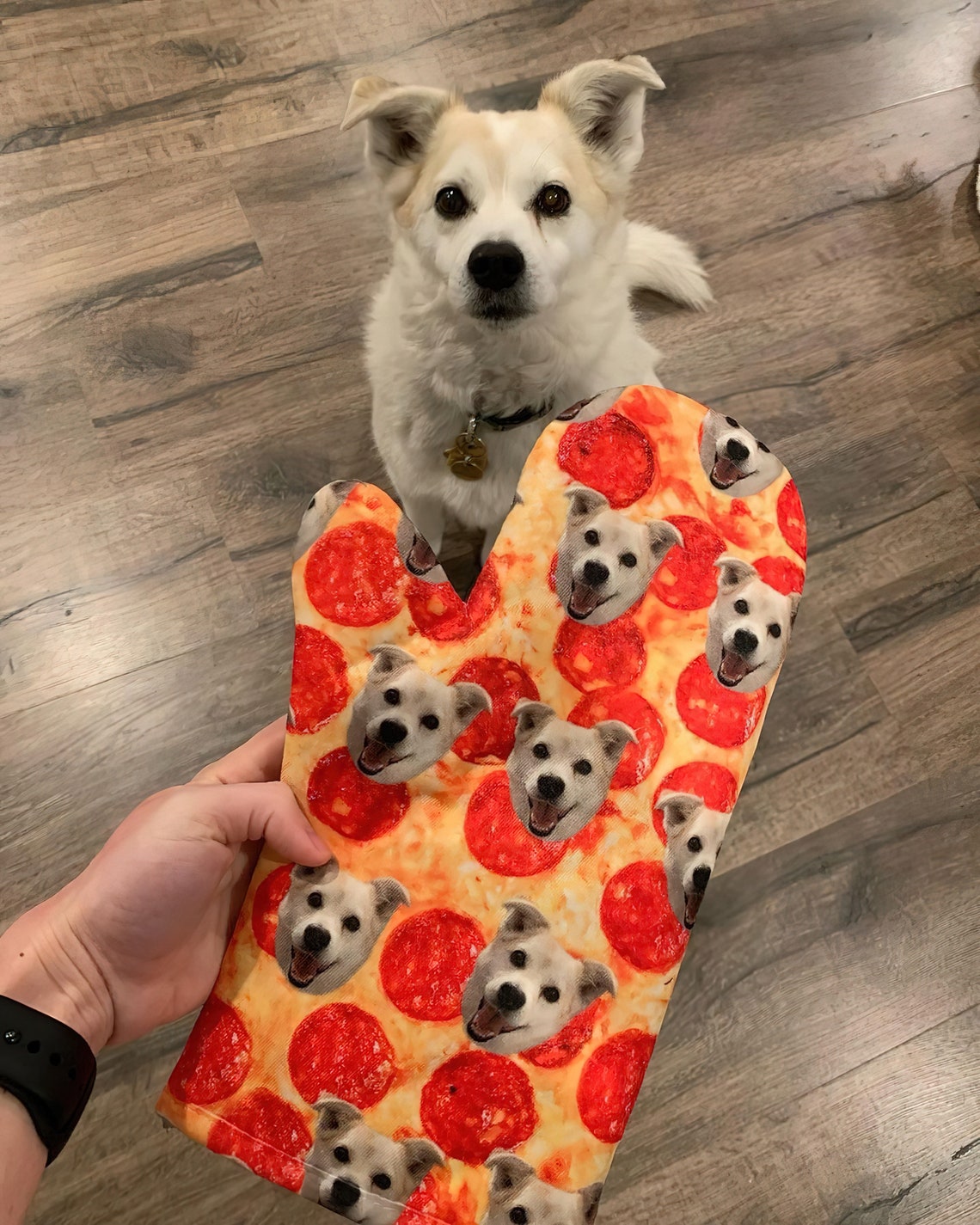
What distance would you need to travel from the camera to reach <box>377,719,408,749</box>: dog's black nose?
102cm

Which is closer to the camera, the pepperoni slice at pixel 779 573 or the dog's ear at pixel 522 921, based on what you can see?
the dog's ear at pixel 522 921

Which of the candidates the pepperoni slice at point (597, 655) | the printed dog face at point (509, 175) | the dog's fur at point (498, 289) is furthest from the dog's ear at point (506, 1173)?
the printed dog face at point (509, 175)

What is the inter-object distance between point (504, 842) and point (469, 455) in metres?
0.64

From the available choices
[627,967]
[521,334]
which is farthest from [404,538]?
[627,967]

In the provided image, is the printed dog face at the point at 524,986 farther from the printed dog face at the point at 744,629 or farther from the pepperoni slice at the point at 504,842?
the printed dog face at the point at 744,629

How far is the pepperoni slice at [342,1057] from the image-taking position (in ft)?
3.20

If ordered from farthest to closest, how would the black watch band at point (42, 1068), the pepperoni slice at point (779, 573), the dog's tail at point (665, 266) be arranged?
the dog's tail at point (665, 266)
the pepperoni slice at point (779, 573)
the black watch band at point (42, 1068)

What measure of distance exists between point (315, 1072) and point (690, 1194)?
0.80 metres

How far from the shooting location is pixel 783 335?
6.03 ft

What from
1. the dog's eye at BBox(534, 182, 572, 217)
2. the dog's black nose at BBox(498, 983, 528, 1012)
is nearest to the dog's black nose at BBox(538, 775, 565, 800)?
the dog's black nose at BBox(498, 983, 528, 1012)

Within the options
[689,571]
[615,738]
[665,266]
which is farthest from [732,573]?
[665,266]

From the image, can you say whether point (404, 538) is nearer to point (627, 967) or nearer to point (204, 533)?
point (627, 967)

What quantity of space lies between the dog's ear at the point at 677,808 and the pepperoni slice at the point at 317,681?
1.36 ft

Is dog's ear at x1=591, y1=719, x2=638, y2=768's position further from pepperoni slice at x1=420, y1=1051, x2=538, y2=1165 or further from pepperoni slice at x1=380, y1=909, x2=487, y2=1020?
pepperoni slice at x1=420, y1=1051, x2=538, y2=1165
